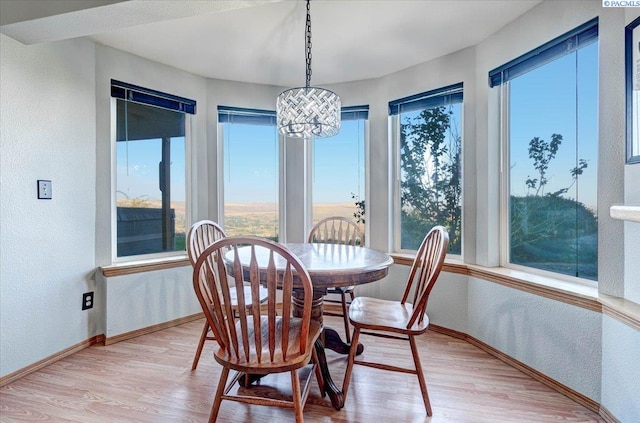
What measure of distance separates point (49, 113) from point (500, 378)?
11.0 ft

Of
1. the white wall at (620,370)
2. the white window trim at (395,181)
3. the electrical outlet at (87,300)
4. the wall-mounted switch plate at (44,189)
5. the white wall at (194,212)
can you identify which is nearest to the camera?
the white wall at (620,370)

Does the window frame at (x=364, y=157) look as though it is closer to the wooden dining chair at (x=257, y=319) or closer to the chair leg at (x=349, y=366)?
the chair leg at (x=349, y=366)

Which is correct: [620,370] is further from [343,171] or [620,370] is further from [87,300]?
[87,300]

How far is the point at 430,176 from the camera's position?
2848 mm

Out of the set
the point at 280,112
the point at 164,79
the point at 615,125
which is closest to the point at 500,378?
the point at 615,125

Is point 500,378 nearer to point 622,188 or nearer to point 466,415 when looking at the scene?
point 466,415

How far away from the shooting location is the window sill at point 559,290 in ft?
4.79

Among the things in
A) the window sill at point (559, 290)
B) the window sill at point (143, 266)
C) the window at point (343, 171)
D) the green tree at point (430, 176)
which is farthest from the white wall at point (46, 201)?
the window sill at point (559, 290)

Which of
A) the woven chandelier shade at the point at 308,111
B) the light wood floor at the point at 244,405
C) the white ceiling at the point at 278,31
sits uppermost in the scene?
the white ceiling at the point at 278,31

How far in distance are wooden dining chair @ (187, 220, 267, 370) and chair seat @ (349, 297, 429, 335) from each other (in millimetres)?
586

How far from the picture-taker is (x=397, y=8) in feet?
6.56

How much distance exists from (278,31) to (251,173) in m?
1.41

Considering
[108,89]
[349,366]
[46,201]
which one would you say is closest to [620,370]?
[349,366]

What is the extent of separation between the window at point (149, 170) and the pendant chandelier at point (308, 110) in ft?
4.72
